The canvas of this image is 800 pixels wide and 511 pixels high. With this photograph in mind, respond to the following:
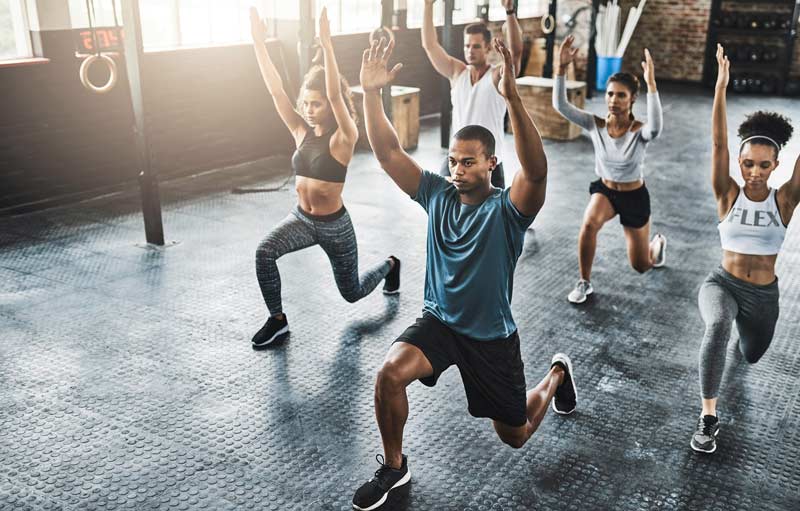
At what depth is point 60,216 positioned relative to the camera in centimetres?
609

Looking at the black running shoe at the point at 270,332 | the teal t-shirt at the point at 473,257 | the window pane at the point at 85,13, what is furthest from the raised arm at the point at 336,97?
the window pane at the point at 85,13

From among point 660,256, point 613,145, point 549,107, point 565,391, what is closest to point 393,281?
point 613,145

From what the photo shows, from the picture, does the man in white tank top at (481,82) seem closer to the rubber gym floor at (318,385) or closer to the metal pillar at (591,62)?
the rubber gym floor at (318,385)

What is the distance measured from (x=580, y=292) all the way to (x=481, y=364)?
6.89 ft

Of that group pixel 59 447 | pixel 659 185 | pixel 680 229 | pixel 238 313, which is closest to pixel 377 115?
pixel 59 447

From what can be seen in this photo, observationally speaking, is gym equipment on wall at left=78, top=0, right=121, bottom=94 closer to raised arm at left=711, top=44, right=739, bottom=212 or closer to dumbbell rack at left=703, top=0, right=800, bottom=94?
raised arm at left=711, top=44, right=739, bottom=212

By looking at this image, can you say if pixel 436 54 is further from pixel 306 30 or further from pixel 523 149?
pixel 523 149

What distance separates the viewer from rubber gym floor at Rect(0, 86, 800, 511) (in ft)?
9.34

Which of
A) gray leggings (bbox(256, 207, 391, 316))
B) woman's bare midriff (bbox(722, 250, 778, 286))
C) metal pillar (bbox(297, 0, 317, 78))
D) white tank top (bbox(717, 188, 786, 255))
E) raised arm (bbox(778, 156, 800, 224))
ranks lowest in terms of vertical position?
gray leggings (bbox(256, 207, 391, 316))

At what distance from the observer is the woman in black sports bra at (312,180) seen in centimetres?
370

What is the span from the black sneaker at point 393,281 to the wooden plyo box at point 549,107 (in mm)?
4946

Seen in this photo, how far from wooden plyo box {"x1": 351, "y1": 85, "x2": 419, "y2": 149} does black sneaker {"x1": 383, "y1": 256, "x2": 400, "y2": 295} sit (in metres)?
3.96

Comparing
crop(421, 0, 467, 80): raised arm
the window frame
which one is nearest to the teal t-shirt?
crop(421, 0, 467, 80): raised arm

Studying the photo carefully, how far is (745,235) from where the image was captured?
10.4 feet
